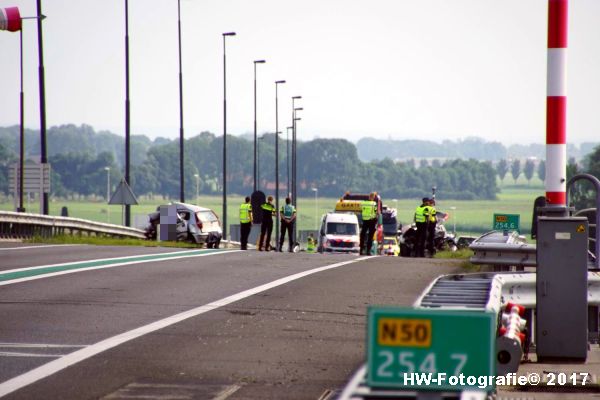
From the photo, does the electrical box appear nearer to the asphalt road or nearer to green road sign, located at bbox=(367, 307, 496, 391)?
the asphalt road

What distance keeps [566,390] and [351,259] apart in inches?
608

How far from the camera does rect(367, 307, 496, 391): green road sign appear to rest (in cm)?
620

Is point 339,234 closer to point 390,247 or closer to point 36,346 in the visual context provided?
point 390,247

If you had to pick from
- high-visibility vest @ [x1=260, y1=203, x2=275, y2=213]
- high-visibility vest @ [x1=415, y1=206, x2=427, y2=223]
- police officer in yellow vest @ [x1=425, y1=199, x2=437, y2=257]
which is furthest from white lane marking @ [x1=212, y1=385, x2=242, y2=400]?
high-visibility vest @ [x1=260, y1=203, x2=275, y2=213]

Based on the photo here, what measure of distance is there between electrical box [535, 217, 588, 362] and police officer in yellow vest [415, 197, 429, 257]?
73.0ft

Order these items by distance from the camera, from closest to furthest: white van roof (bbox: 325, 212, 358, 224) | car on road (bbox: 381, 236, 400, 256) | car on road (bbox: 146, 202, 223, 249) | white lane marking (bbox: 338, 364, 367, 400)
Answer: white lane marking (bbox: 338, 364, 367, 400)
car on road (bbox: 146, 202, 223, 249)
white van roof (bbox: 325, 212, 358, 224)
car on road (bbox: 381, 236, 400, 256)

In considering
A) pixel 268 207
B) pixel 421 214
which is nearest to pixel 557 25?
pixel 421 214

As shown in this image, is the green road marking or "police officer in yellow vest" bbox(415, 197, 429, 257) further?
"police officer in yellow vest" bbox(415, 197, 429, 257)

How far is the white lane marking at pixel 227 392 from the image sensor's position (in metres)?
10.4

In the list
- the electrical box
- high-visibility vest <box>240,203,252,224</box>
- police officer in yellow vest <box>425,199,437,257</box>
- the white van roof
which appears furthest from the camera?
the white van roof

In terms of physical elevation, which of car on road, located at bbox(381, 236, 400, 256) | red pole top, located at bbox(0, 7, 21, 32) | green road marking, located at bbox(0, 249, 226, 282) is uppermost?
red pole top, located at bbox(0, 7, 21, 32)

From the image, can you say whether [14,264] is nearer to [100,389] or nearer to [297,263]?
[297,263]

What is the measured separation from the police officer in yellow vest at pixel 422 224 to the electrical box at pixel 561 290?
22.3m

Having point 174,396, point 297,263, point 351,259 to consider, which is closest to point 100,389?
point 174,396
